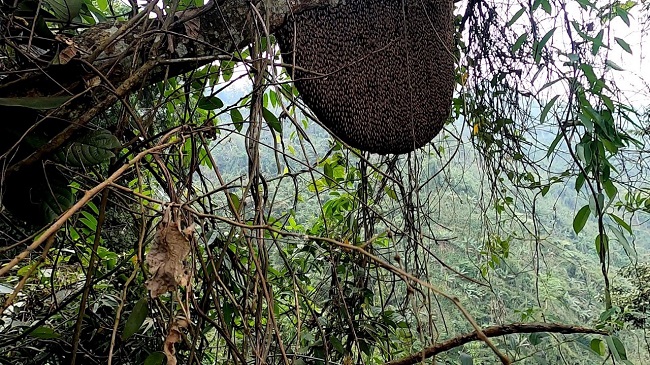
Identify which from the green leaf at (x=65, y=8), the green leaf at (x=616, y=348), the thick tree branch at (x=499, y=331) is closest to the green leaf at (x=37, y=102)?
the green leaf at (x=65, y=8)

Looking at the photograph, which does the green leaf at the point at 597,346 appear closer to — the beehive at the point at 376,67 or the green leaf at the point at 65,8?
the beehive at the point at 376,67

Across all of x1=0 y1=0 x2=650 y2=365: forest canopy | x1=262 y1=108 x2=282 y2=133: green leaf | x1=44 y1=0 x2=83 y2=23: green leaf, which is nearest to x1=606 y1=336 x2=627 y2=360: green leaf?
x1=0 y1=0 x2=650 y2=365: forest canopy

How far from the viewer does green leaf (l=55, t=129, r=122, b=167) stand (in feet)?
1.84

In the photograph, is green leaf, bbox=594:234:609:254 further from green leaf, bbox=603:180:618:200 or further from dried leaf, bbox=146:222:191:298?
dried leaf, bbox=146:222:191:298

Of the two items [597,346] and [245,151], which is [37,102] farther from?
[597,346]

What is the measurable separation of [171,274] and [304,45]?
46 cm

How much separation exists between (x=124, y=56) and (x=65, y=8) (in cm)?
13

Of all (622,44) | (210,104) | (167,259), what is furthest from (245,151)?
(622,44)

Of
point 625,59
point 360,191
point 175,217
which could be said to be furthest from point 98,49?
point 625,59

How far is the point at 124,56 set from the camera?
1.89 ft

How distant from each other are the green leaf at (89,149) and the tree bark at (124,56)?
12 mm

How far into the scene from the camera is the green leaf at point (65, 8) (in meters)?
0.61

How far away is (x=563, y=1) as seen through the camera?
993 millimetres

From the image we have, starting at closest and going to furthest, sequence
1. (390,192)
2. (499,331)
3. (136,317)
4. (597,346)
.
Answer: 1. (499,331)
2. (136,317)
3. (597,346)
4. (390,192)
